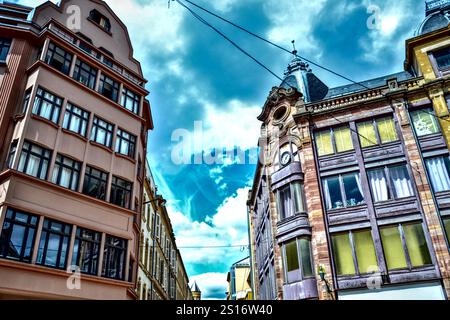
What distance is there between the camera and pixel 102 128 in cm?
1798

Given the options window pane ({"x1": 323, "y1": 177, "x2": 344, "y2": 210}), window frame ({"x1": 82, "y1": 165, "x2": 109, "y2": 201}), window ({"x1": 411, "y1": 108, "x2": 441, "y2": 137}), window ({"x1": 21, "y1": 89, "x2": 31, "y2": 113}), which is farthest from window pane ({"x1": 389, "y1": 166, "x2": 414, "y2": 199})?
window ({"x1": 21, "y1": 89, "x2": 31, "y2": 113})

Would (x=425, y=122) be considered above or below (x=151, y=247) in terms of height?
above

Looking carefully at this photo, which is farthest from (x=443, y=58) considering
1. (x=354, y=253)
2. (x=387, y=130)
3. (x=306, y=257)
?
(x=306, y=257)

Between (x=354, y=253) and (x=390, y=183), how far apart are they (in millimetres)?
4604

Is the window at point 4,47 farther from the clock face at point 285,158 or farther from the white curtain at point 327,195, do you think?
the white curtain at point 327,195

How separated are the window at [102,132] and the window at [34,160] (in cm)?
286

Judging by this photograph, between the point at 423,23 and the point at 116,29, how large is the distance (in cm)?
2082

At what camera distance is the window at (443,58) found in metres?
21.8

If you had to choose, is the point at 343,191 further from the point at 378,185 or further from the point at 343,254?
the point at 343,254

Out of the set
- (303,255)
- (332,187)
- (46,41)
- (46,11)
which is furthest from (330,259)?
(46,11)

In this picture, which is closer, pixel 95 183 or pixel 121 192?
pixel 95 183

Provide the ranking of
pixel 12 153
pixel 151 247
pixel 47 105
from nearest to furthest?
1. pixel 12 153
2. pixel 47 105
3. pixel 151 247

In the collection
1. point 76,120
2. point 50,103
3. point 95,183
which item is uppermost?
point 50,103
